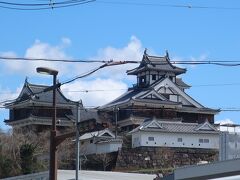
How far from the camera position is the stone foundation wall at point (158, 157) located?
213 ft

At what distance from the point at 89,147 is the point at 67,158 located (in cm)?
1080

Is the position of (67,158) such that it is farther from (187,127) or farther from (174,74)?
(174,74)

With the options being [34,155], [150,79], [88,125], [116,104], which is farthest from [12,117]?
[88,125]

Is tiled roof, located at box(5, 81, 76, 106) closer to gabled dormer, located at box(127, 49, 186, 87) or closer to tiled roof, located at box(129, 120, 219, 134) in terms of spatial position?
tiled roof, located at box(129, 120, 219, 134)

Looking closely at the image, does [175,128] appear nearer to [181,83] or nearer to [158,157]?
[158,157]

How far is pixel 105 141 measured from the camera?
68125 mm

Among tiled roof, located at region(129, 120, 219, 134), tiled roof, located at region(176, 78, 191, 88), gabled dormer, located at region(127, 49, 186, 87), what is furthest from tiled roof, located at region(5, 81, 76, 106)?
tiled roof, located at region(176, 78, 191, 88)

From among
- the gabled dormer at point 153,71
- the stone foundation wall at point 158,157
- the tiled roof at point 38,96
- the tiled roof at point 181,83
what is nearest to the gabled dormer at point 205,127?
the stone foundation wall at point 158,157

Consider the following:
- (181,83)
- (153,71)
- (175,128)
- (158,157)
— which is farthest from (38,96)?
(181,83)

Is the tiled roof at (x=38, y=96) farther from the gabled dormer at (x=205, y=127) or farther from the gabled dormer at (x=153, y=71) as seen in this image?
the gabled dormer at (x=205, y=127)

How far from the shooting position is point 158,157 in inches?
2630

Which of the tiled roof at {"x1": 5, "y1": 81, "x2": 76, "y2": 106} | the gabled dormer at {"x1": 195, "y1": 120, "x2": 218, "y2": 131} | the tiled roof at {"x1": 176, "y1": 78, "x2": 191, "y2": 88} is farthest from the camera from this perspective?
the tiled roof at {"x1": 176, "y1": 78, "x2": 191, "y2": 88}

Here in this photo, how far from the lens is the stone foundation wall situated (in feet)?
213

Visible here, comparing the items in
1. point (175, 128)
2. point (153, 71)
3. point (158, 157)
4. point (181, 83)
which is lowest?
point (158, 157)
